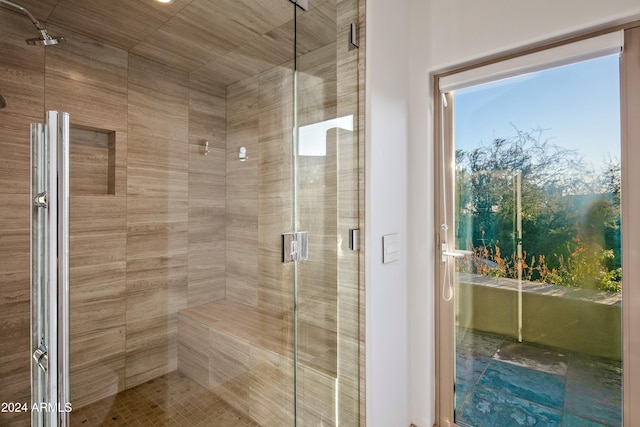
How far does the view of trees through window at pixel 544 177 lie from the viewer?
142cm

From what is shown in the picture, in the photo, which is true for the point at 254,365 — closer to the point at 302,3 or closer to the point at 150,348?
the point at 150,348

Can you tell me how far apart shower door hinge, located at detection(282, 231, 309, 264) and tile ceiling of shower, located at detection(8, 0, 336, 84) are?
615 mm

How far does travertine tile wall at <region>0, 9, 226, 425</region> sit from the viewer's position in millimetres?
679

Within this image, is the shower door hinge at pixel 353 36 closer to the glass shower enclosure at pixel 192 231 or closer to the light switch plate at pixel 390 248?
the glass shower enclosure at pixel 192 231

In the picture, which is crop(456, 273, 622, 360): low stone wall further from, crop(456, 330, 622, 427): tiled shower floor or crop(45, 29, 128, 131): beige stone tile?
crop(45, 29, 128, 131): beige stone tile

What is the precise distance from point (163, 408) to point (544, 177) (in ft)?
6.05

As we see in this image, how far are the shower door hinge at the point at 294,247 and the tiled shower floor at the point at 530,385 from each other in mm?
1108

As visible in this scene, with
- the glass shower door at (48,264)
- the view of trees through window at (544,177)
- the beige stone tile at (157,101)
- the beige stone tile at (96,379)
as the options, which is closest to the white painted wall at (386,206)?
the view of trees through window at (544,177)

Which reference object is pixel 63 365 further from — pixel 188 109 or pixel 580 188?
pixel 580 188

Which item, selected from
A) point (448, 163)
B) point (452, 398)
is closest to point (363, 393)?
point (452, 398)

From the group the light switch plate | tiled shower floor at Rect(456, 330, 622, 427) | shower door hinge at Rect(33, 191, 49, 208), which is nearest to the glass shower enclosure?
shower door hinge at Rect(33, 191, 49, 208)

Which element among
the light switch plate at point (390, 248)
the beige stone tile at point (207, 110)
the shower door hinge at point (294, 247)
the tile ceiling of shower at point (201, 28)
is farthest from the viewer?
the light switch plate at point (390, 248)

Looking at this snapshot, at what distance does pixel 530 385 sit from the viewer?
1.61 metres

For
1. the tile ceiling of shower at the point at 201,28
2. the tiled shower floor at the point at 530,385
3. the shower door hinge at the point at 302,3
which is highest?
the shower door hinge at the point at 302,3
